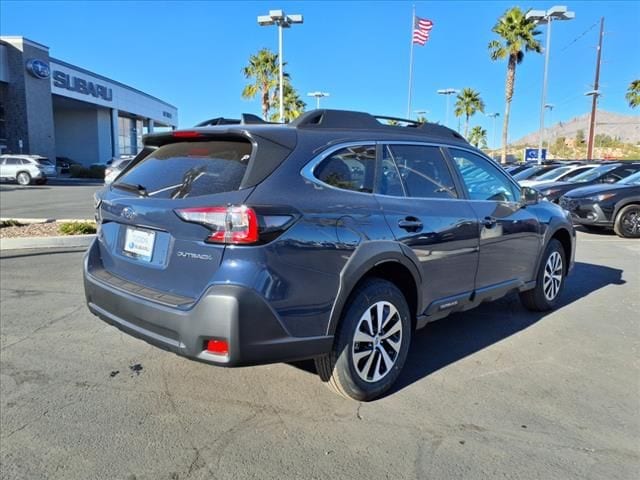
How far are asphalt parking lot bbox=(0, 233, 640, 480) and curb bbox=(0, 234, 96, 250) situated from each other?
3.80 m

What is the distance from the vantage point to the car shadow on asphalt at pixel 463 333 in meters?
3.83

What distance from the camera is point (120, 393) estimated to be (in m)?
3.38

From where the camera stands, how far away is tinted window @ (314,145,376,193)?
10.0ft

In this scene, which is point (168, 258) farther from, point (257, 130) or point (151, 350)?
point (151, 350)

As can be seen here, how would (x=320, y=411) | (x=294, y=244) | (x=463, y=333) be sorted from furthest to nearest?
(x=463, y=333) < (x=320, y=411) < (x=294, y=244)

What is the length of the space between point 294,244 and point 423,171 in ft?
4.97

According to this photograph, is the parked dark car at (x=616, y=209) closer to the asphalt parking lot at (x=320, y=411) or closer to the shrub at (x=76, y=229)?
the asphalt parking lot at (x=320, y=411)

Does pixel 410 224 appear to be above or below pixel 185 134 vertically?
below

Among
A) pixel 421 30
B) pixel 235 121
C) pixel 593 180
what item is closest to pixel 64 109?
pixel 421 30

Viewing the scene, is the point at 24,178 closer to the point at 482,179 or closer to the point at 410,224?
the point at 482,179

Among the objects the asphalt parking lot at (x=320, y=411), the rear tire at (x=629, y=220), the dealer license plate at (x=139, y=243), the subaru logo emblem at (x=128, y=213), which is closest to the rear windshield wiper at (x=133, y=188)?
the subaru logo emblem at (x=128, y=213)

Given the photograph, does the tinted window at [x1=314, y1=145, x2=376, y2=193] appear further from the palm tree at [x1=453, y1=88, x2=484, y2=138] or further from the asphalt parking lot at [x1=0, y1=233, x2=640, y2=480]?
the palm tree at [x1=453, y1=88, x2=484, y2=138]

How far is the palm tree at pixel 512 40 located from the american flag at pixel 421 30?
8.40m

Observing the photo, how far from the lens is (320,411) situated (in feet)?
10.4
